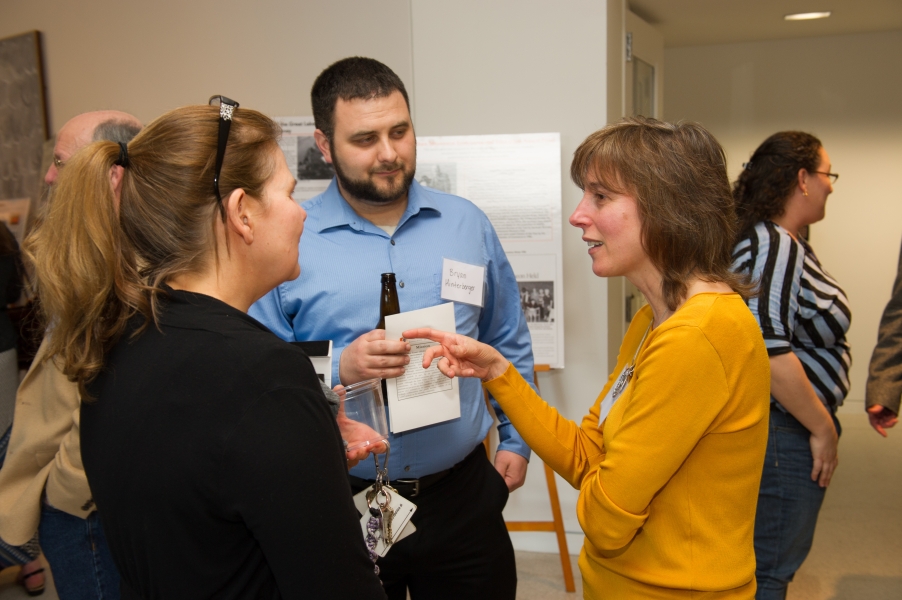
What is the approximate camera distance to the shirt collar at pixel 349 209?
5.67 feet

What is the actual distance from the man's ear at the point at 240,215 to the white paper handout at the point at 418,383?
56cm

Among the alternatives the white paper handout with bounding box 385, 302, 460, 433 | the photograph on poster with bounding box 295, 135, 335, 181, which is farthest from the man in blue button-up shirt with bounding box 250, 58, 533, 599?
the photograph on poster with bounding box 295, 135, 335, 181

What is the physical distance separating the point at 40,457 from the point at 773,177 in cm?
220

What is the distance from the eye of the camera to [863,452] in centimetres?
466

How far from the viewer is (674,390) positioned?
1060 mm

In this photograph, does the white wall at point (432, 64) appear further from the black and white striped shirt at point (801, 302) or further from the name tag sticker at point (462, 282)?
the name tag sticker at point (462, 282)

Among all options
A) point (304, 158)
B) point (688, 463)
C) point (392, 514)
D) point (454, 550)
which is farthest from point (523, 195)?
point (688, 463)

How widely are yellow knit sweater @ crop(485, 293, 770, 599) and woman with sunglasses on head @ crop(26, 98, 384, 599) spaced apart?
0.47 m

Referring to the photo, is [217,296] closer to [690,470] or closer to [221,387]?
[221,387]

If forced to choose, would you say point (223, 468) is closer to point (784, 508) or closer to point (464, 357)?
point (464, 357)

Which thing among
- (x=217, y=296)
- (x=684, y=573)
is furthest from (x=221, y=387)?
(x=684, y=573)

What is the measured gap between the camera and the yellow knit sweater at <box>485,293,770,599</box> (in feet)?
3.48

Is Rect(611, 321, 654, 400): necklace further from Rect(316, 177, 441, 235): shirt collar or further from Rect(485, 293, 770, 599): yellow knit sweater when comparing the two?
Rect(316, 177, 441, 235): shirt collar

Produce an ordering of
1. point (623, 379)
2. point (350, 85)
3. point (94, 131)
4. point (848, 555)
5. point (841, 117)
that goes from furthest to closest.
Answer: point (841, 117) < point (848, 555) < point (350, 85) < point (94, 131) < point (623, 379)
